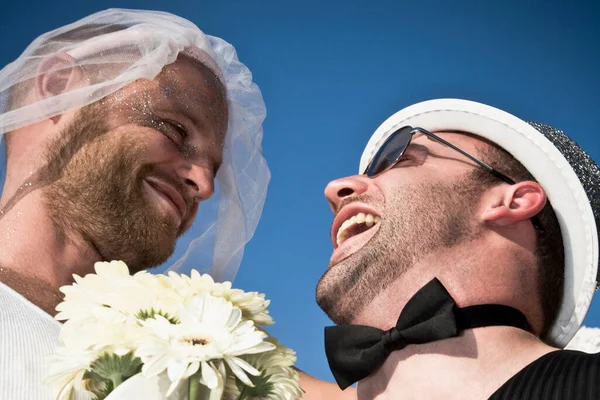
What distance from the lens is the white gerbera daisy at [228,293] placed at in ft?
5.40

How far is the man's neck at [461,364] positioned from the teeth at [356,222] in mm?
606

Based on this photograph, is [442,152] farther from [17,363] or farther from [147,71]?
[17,363]

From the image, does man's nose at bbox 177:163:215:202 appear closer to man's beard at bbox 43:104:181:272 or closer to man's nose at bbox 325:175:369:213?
man's beard at bbox 43:104:181:272

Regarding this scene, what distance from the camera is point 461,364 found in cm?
226

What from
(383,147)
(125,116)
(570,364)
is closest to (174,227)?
(125,116)

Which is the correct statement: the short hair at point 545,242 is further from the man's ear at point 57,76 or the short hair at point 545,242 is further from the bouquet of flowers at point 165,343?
the man's ear at point 57,76

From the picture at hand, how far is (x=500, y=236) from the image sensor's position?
2629 millimetres

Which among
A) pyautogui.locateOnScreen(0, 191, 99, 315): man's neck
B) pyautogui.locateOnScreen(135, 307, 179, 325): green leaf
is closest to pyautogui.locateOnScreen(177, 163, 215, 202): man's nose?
pyautogui.locateOnScreen(0, 191, 99, 315): man's neck

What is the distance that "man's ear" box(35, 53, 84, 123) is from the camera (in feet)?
9.55

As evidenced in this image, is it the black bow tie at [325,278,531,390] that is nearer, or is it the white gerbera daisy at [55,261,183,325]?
Result: the white gerbera daisy at [55,261,183,325]

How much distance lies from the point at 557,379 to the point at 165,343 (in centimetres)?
132

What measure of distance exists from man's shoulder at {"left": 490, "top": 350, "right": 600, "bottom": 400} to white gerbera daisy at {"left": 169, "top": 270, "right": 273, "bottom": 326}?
3.04 feet

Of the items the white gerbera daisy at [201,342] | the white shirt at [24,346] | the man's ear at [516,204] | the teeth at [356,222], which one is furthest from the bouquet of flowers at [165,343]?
the man's ear at [516,204]

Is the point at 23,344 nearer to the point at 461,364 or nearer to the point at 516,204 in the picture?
the point at 461,364
